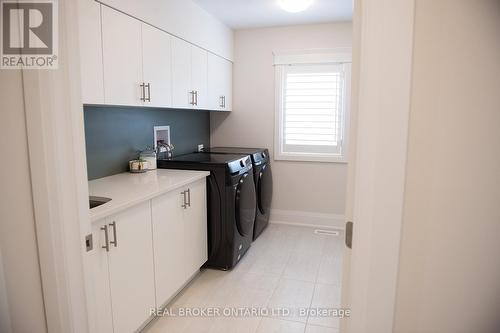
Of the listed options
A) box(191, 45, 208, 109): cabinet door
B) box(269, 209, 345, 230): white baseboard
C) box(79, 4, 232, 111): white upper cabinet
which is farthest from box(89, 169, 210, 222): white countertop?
box(269, 209, 345, 230): white baseboard

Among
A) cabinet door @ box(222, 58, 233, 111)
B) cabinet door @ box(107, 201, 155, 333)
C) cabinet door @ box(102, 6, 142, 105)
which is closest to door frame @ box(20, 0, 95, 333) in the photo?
cabinet door @ box(107, 201, 155, 333)

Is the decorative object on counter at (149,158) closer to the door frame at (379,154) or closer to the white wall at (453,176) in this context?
the door frame at (379,154)

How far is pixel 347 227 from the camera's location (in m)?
0.91

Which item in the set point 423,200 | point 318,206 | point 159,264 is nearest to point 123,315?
point 159,264

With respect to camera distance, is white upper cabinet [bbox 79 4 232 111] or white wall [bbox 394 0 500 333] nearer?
white wall [bbox 394 0 500 333]

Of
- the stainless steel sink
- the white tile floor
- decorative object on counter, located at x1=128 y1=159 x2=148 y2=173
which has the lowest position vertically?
the white tile floor

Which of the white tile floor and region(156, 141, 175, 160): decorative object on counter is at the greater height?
region(156, 141, 175, 160): decorative object on counter

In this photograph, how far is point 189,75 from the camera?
2.83 m

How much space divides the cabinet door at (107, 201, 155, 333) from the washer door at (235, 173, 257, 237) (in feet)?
3.04

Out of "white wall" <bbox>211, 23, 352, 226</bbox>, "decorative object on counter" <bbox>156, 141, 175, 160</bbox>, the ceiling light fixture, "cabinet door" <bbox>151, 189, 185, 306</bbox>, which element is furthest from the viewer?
"white wall" <bbox>211, 23, 352, 226</bbox>

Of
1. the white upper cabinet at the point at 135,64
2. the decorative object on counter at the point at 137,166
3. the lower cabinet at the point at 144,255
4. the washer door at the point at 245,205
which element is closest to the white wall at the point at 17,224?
the lower cabinet at the point at 144,255

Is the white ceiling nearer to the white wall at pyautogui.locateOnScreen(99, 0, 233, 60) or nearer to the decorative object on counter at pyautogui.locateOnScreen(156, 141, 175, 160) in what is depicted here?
the white wall at pyautogui.locateOnScreen(99, 0, 233, 60)

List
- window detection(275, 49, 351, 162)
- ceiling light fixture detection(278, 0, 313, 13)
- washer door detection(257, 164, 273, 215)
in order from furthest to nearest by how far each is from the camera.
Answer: window detection(275, 49, 351, 162) → washer door detection(257, 164, 273, 215) → ceiling light fixture detection(278, 0, 313, 13)

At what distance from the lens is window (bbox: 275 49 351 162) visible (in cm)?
359
